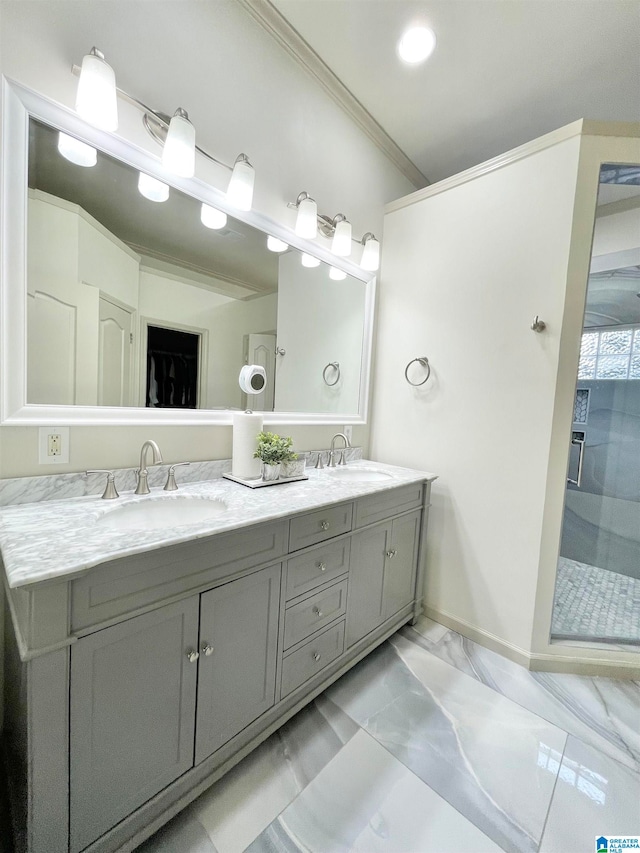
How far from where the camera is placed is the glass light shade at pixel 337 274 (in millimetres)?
2041

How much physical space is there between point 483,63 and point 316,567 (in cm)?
241

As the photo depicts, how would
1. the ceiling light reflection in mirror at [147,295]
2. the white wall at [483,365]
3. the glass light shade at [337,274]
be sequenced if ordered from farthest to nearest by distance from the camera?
the glass light shade at [337,274] → the white wall at [483,365] → the ceiling light reflection in mirror at [147,295]

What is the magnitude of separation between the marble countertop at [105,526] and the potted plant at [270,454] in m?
0.07

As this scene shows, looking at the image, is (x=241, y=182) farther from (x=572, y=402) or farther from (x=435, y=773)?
(x=435, y=773)

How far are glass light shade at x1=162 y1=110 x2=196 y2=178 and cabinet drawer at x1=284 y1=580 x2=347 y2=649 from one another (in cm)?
160

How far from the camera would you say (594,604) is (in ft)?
6.81

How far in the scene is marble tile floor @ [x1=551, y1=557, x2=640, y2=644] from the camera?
1.79 m

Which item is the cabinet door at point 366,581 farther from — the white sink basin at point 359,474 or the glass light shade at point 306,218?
the glass light shade at point 306,218

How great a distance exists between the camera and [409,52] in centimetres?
161

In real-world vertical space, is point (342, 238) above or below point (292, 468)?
above

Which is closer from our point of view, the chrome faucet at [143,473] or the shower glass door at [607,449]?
the chrome faucet at [143,473]

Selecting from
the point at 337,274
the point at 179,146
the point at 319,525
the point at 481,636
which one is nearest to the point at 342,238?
the point at 337,274

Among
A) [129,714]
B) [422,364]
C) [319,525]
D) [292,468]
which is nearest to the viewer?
[129,714]

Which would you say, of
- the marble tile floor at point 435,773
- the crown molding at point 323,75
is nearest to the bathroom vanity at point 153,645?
the marble tile floor at point 435,773
